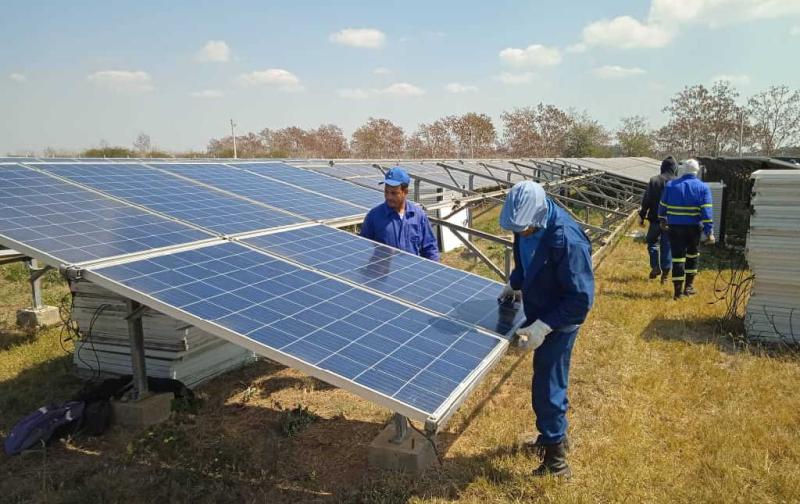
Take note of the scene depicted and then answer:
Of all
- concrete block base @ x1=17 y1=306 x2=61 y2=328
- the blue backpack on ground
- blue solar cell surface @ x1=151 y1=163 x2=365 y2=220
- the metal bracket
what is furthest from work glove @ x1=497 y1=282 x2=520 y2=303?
concrete block base @ x1=17 y1=306 x2=61 y2=328

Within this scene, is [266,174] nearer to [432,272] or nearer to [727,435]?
[432,272]

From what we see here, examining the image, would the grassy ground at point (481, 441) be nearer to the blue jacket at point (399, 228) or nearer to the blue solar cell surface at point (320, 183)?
the blue jacket at point (399, 228)

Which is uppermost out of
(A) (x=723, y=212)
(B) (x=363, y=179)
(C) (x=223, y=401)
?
(B) (x=363, y=179)

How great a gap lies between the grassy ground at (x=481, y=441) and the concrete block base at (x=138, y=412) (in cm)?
12

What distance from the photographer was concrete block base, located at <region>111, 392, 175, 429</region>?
4.89 meters

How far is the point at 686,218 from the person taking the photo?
8445 millimetres

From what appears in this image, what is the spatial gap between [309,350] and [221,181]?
185 inches

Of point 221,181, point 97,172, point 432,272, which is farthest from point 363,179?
point 432,272

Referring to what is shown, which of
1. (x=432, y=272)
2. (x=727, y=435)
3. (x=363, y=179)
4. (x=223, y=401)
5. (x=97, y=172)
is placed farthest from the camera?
(x=363, y=179)

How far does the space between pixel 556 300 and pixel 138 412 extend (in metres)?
3.81

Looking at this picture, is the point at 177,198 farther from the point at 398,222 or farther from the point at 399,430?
the point at 399,430

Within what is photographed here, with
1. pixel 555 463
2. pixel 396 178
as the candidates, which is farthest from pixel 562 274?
pixel 396 178

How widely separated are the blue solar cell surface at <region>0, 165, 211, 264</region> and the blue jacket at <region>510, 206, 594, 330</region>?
2938 millimetres

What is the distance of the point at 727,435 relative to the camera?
4.54 m
